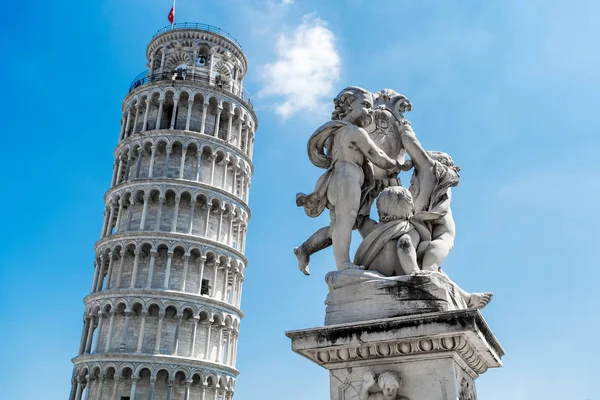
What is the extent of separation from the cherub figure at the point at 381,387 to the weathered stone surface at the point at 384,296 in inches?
13.7

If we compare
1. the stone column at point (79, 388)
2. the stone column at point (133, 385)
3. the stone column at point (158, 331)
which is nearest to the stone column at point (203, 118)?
the stone column at point (158, 331)

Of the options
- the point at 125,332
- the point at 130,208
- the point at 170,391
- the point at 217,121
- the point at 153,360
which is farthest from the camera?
the point at 217,121

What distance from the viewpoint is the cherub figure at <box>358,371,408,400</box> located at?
3.22 metres

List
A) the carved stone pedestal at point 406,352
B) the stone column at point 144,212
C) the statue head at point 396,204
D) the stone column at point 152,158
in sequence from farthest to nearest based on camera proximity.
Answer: the stone column at point 152,158, the stone column at point 144,212, the statue head at point 396,204, the carved stone pedestal at point 406,352

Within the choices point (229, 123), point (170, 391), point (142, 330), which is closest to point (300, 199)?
point (170, 391)

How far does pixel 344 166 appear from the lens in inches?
161

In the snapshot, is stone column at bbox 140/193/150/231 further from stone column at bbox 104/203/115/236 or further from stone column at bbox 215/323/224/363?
stone column at bbox 215/323/224/363

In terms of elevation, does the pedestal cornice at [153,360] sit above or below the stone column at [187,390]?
above

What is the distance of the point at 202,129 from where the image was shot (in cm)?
3981

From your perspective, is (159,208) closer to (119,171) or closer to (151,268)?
(151,268)

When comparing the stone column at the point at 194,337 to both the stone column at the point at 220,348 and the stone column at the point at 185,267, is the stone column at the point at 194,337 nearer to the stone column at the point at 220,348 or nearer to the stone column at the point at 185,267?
the stone column at the point at 220,348

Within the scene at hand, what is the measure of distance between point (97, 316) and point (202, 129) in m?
13.7

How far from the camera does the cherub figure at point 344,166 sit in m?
3.99

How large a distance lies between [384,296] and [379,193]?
0.94 m
